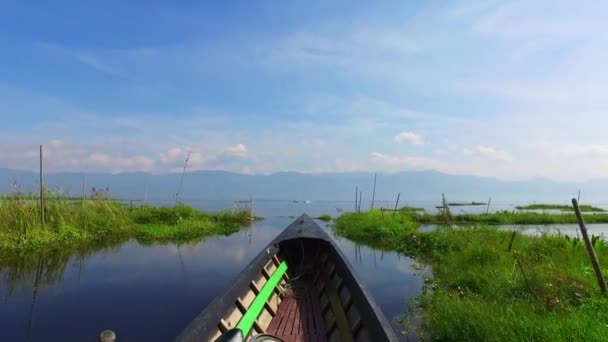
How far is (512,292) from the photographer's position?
697cm

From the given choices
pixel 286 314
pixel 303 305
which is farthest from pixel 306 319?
pixel 303 305

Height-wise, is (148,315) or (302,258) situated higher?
(302,258)

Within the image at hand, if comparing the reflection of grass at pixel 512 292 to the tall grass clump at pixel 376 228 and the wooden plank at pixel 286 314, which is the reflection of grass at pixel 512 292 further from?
the tall grass clump at pixel 376 228

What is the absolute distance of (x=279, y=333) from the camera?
4836 mm

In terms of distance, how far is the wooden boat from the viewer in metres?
3.64

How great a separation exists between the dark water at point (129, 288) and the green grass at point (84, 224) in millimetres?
1446

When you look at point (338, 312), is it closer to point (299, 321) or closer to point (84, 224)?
point (299, 321)

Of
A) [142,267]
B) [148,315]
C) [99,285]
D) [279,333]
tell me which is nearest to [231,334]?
[279,333]

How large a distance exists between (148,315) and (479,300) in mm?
6252

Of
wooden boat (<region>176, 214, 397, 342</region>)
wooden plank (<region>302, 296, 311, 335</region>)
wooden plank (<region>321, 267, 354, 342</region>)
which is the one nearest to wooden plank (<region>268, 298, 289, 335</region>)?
wooden boat (<region>176, 214, 397, 342</region>)

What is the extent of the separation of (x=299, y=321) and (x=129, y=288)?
18.5 feet

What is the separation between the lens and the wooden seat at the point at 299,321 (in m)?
4.77

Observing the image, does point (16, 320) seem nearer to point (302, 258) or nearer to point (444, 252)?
point (302, 258)

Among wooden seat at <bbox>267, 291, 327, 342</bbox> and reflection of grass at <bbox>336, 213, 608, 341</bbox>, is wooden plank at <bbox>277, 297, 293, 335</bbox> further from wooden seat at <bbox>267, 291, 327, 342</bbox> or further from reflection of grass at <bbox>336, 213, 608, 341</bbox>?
reflection of grass at <bbox>336, 213, 608, 341</bbox>
